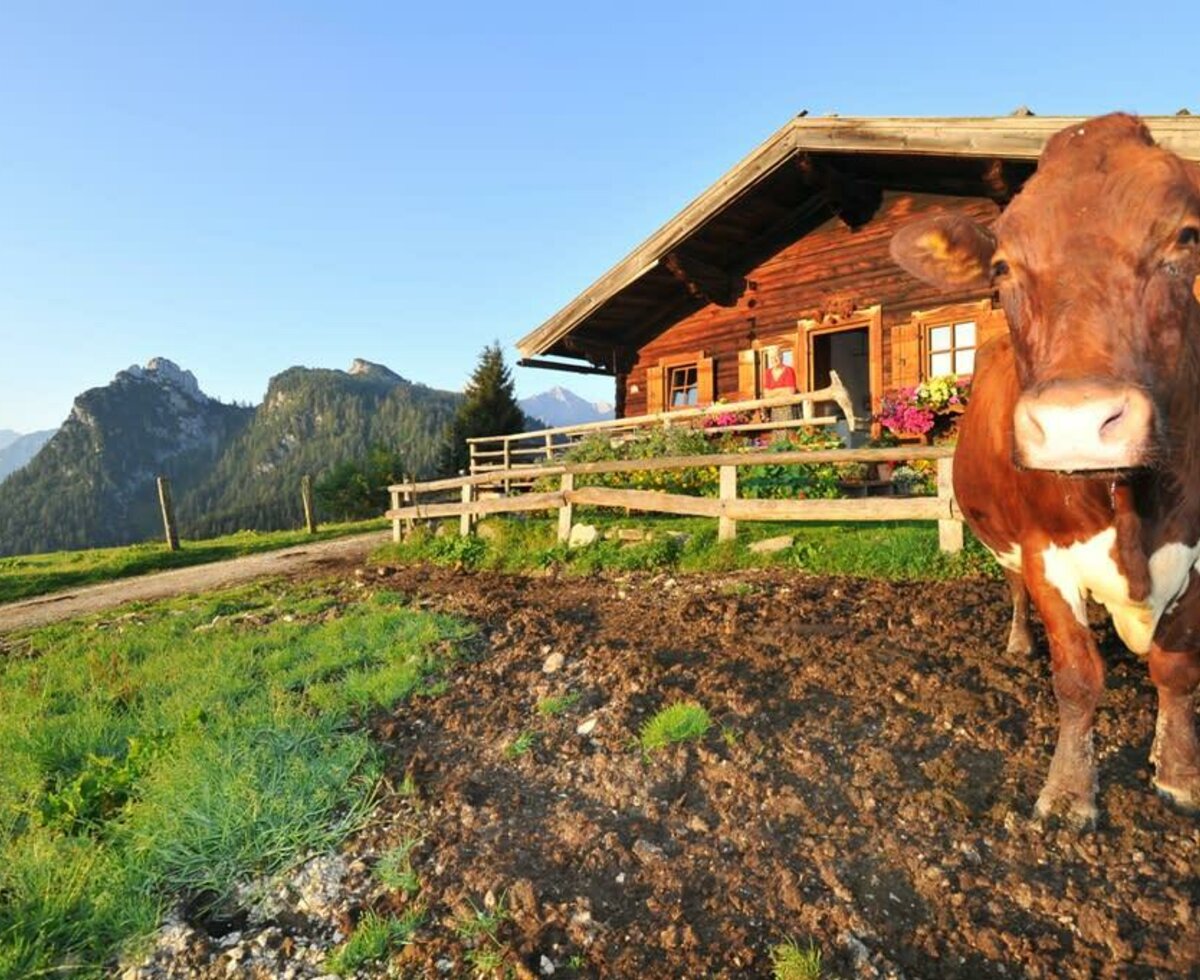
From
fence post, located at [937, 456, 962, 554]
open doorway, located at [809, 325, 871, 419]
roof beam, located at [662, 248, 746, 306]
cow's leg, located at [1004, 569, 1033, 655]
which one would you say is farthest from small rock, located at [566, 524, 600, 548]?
open doorway, located at [809, 325, 871, 419]

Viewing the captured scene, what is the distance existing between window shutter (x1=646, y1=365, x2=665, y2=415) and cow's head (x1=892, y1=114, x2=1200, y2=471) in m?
13.6

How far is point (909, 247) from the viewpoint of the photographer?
2582 millimetres

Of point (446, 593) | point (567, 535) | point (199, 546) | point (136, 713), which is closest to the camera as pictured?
point (136, 713)

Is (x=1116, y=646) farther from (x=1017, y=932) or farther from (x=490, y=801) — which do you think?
(x=490, y=801)

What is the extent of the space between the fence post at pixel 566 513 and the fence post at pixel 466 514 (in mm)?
2633

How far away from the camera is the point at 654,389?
52.6ft

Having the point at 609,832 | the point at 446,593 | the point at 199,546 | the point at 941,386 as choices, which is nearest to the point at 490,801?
the point at 609,832

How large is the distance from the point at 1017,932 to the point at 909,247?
7.55ft

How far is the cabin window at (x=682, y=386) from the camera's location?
50.9 ft

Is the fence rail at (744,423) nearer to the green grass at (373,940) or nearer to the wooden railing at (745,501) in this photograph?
the wooden railing at (745,501)

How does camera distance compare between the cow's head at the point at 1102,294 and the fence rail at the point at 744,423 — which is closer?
the cow's head at the point at 1102,294

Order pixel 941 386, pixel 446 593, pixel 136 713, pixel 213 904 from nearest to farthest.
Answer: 1. pixel 213 904
2. pixel 136 713
3. pixel 446 593
4. pixel 941 386

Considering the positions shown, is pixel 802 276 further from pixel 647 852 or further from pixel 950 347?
pixel 647 852

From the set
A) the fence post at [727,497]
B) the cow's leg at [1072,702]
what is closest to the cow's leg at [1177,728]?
the cow's leg at [1072,702]
